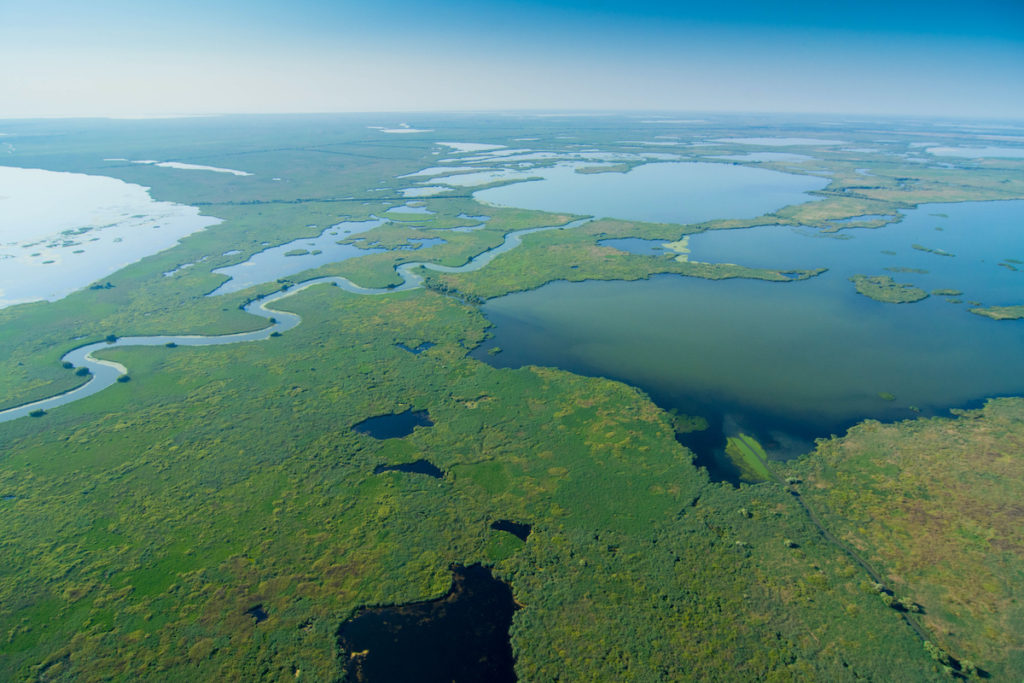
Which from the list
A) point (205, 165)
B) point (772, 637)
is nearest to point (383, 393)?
point (772, 637)

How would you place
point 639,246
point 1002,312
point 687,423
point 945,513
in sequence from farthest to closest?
point 639,246 < point 1002,312 < point 687,423 < point 945,513

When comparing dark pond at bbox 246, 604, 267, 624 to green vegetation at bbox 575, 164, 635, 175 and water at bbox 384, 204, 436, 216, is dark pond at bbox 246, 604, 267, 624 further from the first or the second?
green vegetation at bbox 575, 164, 635, 175

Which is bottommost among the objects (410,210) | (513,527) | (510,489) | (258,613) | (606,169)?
(258,613)

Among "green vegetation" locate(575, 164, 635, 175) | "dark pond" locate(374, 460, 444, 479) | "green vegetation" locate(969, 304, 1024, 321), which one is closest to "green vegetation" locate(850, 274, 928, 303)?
"green vegetation" locate(969, 304, 1024, 321)

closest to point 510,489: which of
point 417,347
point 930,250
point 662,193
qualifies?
point 417,347

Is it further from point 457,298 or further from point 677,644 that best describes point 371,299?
point 677,644

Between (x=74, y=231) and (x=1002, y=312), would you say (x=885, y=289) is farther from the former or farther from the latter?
(x=74, y=231)
